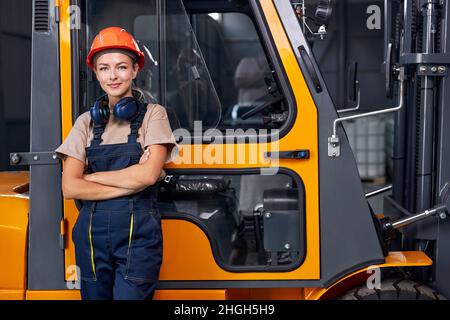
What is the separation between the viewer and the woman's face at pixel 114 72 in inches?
103

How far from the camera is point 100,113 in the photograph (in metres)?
2.62

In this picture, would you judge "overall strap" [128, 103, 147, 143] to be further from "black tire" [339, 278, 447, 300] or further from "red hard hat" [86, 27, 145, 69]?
"black tire" [339, 278, 447, 300]

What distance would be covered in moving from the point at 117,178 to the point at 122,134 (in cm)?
23

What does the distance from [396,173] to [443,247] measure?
849mm

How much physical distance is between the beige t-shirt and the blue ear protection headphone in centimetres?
6

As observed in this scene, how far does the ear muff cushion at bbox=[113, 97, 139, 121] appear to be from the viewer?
257 cm

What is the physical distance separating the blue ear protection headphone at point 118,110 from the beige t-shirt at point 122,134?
0.20 ft

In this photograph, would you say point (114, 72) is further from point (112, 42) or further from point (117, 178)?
point (117, 178)

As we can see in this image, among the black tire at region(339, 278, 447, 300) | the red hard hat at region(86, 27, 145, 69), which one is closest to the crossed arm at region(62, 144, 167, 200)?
the red hard hat at region(86, 27, 145, 69)

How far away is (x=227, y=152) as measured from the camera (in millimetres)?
2824

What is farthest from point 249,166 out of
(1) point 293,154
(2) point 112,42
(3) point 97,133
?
(2) point 112,42

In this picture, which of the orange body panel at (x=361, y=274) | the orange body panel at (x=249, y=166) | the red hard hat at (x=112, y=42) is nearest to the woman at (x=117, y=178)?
the red hard hat at (x=112, y=42)
